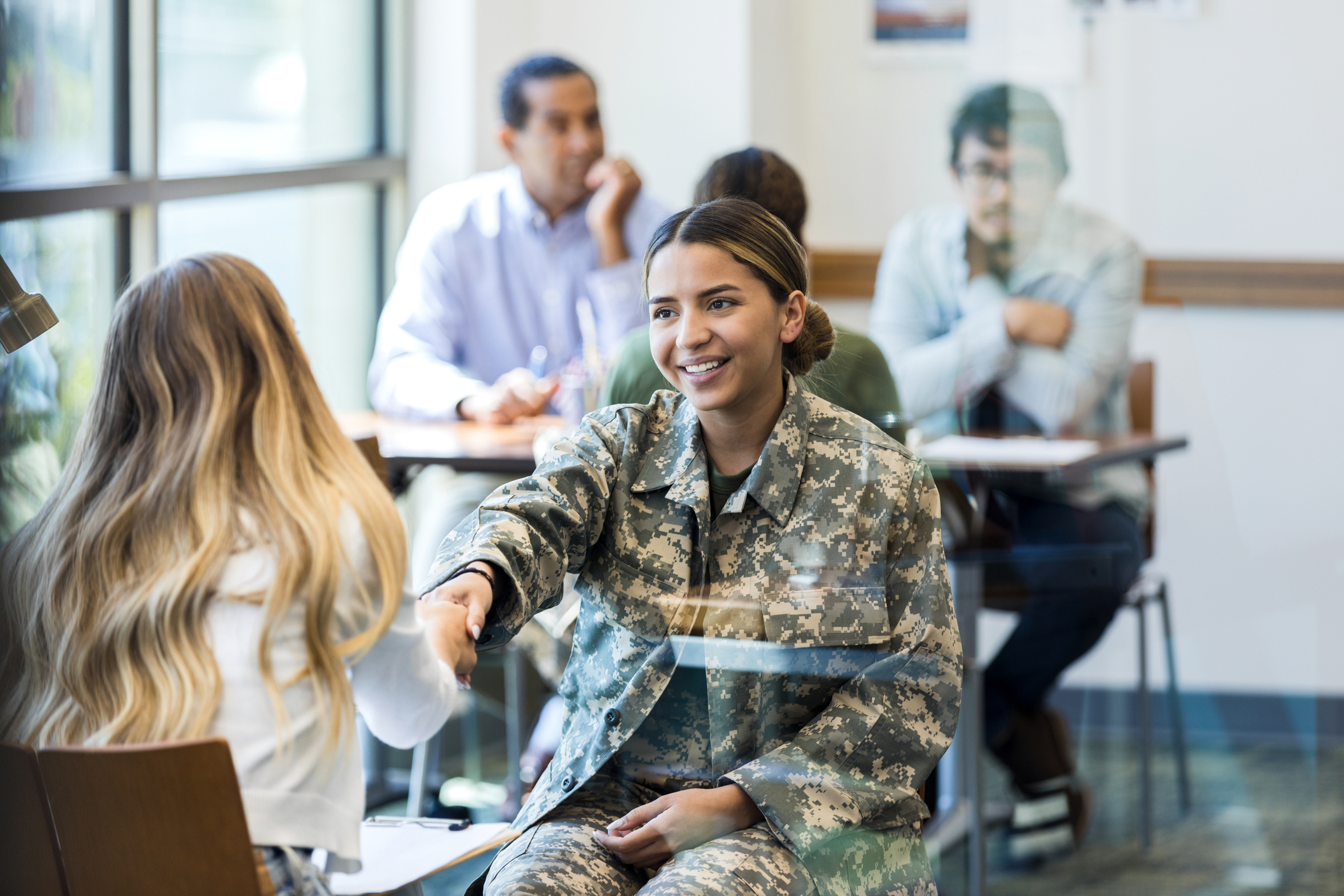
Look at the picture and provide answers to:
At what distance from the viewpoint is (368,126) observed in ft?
11.4

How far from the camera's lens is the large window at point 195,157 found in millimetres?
1481

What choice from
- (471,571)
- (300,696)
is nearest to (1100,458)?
(471,571)

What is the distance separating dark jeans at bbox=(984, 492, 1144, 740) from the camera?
7.28ft

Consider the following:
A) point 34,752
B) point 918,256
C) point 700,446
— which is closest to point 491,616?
point 700,446

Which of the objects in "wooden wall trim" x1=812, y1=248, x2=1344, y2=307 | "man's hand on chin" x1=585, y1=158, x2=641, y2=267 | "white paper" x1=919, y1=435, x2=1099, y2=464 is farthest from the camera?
"man's hand on chin" x1=585, y1=158, x2=641, y2=267

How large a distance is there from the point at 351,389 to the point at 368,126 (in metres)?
→ 0.65

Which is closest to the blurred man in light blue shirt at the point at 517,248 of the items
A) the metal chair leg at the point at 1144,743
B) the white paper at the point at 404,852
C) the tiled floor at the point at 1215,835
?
the metal chair leg at the point at 1144,743

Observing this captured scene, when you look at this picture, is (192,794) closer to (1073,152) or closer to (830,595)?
(830,595)

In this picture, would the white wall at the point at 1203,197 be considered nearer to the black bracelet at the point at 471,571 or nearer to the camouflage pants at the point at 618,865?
the camouflage pants at the point at 618,865

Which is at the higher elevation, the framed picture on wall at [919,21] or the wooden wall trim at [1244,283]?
the framed picture on wall at [919,21]

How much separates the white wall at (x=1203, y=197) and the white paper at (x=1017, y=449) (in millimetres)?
143

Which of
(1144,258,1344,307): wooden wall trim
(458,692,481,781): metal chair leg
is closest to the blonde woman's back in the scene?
(1144,258,1344,307): wooden wall trim

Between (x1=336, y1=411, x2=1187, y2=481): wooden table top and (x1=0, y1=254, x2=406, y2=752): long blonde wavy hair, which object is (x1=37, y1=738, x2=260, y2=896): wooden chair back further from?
(x1=336, y1=411, x2=1187, y2=481): wooden table top

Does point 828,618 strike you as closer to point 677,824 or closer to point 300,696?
point 677,824
